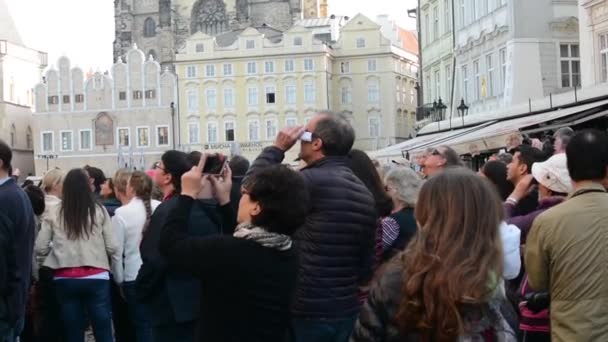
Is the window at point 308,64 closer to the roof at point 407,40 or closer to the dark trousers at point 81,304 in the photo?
the roof at point 407,40

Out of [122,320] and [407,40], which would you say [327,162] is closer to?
[122,320]

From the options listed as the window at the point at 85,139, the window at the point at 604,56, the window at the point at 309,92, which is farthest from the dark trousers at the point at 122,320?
the window at the point at 85,139

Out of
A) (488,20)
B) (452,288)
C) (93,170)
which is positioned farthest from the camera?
(488,20)

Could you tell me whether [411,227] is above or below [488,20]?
below

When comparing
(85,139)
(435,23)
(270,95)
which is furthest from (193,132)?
(435,23)

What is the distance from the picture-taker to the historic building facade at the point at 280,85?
7112cm

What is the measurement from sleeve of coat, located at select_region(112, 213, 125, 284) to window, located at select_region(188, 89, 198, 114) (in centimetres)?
6467

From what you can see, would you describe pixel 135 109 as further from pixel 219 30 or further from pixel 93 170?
pixel 93 170

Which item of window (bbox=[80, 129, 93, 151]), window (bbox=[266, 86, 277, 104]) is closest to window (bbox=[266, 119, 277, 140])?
window (bbox=[266, 86, 277, 104])

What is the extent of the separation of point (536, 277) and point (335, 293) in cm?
118

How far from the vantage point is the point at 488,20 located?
30344mm

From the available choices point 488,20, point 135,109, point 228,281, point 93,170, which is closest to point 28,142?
point 135,109

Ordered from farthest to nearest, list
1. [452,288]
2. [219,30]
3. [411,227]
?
1. [219,30]
2. [411,227]
3. [452,288]

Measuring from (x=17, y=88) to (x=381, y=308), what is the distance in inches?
3145
